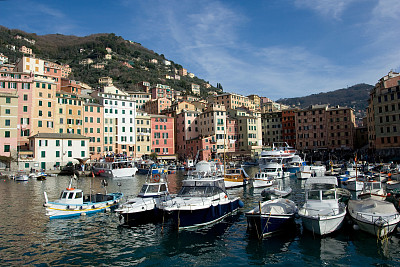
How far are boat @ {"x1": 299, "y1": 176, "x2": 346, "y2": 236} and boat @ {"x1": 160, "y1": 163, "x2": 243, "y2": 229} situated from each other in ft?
20.1

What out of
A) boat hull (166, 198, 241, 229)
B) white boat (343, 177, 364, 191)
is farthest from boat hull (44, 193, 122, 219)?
white boat (343, 177, 364, 191)

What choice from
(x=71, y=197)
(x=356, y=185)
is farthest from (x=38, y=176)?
(x=356, y=185)

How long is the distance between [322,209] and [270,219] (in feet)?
11.3

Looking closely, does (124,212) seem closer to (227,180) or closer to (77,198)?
(77,198)

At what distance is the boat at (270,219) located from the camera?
18.1m

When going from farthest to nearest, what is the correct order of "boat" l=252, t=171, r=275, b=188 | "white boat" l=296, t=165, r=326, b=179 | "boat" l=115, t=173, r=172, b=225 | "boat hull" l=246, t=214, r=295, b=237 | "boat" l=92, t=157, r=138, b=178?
"boat" l=92, t=157, r=138, b=178, "white boat" l=296, t=165, r=326, b=179, "boat" l=252, t=171, r=275, b=188, "boat" l=115, t=173, r=172, b=225, "boat hull" l=246, t=214, r=295, b=237

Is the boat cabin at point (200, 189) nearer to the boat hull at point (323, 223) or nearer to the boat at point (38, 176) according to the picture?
the boat hull at point (323, 223)

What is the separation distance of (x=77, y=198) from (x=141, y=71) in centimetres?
18055

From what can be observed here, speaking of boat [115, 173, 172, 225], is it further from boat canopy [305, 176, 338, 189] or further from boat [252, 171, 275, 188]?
boat [252, 171, 275, 188]

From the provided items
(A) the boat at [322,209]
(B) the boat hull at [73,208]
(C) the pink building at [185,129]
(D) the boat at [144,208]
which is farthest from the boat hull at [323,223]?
(C) the pink building at [185,129]

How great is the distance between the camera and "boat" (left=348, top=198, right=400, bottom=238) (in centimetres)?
1722

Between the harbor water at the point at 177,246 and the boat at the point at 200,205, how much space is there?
2.07 ft

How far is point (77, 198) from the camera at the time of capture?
2561 centimetres

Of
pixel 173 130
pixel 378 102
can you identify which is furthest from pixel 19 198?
pixel 378 102
